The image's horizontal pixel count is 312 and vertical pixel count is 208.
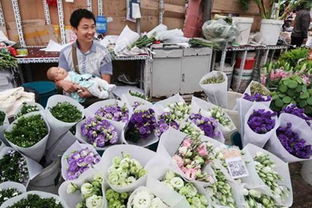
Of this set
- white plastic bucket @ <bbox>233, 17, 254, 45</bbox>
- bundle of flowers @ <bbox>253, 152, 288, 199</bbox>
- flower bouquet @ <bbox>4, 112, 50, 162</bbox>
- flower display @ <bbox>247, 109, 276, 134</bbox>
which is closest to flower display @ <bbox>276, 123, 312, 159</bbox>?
flower display @ <bbox>247, 109, 276, 134</bbox>

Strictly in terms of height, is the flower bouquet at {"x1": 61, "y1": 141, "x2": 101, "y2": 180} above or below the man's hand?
below

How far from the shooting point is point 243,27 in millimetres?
3984

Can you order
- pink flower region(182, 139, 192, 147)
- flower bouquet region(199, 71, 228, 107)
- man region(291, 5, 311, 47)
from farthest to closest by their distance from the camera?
man region(291, 5, 311, 47) → flower bouquet region(199, 71, 228, 107) → pink flower region(182, 139, 192, 147)

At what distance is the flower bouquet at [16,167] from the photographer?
118 centimetres

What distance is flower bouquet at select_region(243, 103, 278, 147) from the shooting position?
4.59 ft

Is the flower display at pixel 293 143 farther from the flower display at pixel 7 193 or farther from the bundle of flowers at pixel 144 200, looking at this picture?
the flower display at pixel 7 193

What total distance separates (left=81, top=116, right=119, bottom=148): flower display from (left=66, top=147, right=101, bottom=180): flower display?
124mm

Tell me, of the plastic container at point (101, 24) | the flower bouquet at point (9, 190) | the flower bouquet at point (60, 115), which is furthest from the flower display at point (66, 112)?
the plastic container at point (101, 24)

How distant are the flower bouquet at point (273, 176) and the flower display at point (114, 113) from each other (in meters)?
0.74

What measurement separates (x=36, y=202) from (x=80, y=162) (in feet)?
0.79

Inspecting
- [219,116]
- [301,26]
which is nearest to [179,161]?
[219,116]

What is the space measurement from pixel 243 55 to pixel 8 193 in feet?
13.1

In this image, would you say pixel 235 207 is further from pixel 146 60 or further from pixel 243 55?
pixel 243 55

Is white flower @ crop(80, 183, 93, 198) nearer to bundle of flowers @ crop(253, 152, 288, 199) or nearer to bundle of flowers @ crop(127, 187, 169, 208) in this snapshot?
bundle of flowers @ crop(127, 187, 169, 208)
